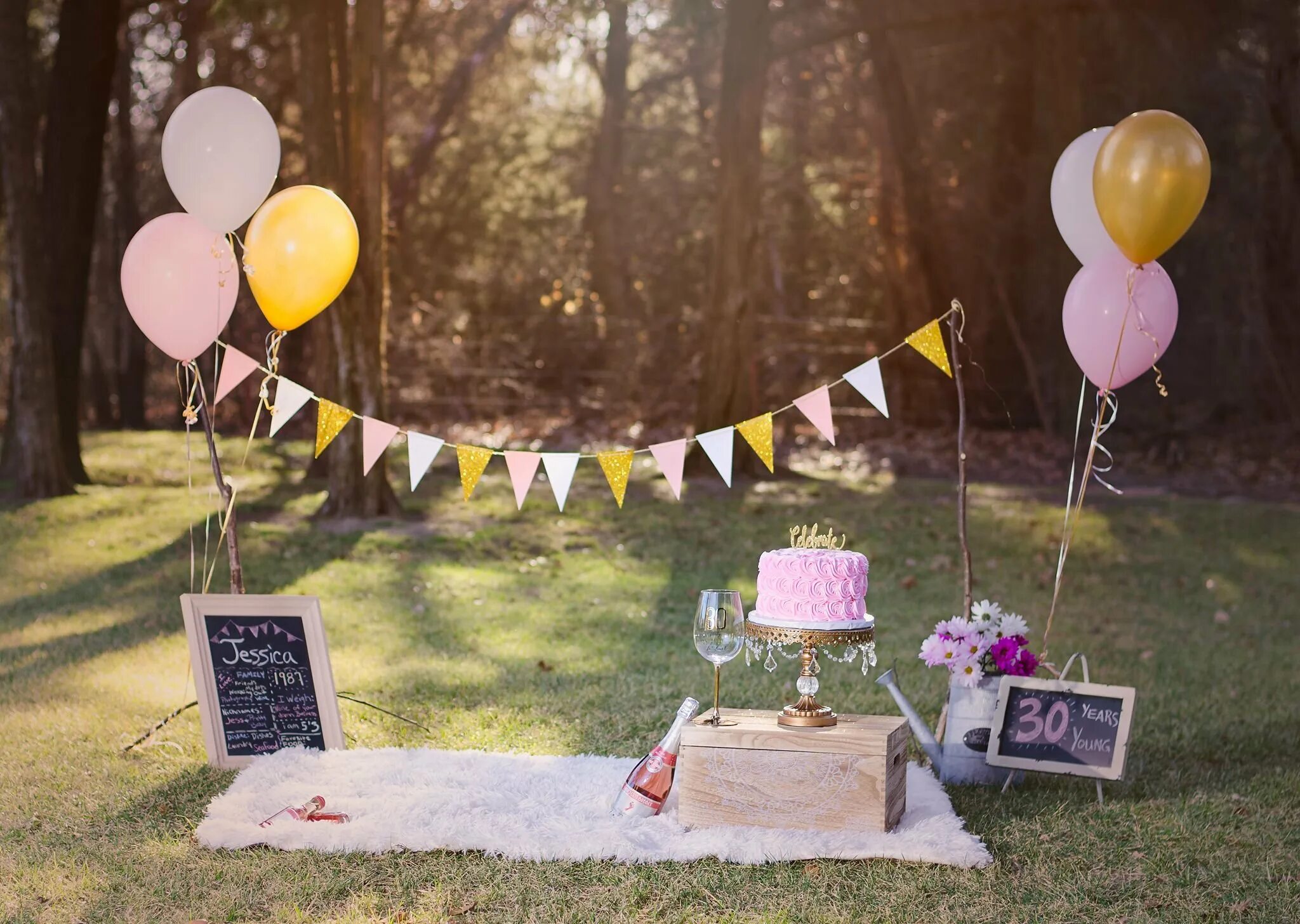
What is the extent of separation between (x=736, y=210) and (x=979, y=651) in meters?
7.01

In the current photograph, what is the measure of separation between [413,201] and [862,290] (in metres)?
6.67

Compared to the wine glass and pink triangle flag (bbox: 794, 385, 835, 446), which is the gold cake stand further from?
pink triangle flag (bbox: 794, 385, 835, 446)

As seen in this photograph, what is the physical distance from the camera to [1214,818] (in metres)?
3.70

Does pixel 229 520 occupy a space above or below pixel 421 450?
below

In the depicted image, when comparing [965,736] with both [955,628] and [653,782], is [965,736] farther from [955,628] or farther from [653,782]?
[653,782]

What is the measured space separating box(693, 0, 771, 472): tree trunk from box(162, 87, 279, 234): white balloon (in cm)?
671

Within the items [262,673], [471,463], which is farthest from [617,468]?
[262,673]

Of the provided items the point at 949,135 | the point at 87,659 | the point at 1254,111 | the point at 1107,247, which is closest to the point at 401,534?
the point at 87,659

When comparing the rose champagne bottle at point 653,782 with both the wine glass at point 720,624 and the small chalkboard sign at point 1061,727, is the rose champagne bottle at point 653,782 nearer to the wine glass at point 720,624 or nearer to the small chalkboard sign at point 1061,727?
the wine glass at point 720,624

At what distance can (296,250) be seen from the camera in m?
4.04

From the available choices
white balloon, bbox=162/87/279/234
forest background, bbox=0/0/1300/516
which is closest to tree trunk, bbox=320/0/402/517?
forest background, bbox=0/0/1300/516

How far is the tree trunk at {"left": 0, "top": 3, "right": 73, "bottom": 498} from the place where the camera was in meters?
9.14

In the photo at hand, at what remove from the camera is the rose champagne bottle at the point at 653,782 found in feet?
11.8

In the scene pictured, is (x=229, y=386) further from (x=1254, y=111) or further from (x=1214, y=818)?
(x=1254, y=111)
